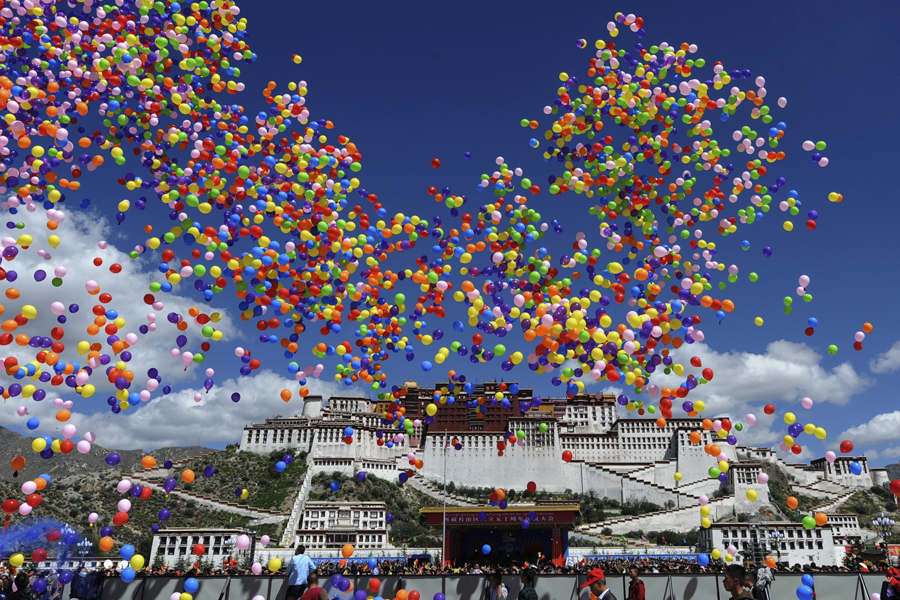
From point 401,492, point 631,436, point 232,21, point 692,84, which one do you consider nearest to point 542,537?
point 692,84

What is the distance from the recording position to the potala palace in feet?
209

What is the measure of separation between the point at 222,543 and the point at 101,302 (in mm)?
34440

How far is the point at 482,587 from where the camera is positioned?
9375mm

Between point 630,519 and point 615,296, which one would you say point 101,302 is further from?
point 630,519

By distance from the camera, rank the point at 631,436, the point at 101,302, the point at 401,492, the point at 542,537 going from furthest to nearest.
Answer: the point at 631,436, the point at 401,492, the point at 542,537, the point at 101,302

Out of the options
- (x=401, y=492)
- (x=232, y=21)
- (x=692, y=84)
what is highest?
(x=232, y=21)

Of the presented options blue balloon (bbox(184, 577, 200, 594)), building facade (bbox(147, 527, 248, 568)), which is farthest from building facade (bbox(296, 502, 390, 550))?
blue balloon (bbox(184, 577, 200, 594))

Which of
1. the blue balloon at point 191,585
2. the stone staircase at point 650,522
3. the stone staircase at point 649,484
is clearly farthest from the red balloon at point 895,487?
the stone staircase at point 649,484

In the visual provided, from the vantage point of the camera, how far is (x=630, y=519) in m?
54.4

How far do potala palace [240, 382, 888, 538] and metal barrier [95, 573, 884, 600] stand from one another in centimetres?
5000

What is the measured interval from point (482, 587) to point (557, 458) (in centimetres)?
6321

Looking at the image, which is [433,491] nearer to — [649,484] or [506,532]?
[649,484]

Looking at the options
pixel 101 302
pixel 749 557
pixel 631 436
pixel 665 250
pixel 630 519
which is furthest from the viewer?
pixel 631 436

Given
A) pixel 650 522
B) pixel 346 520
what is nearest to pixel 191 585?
pixel 346 520
